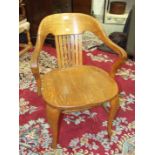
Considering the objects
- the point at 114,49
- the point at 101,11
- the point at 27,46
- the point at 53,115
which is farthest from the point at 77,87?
the point at 101,11

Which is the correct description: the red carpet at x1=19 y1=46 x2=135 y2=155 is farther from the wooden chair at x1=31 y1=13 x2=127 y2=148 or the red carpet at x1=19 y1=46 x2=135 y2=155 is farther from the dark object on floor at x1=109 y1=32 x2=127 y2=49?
the dark object on floor at x1=109 y1=32 x2=127 y2=49

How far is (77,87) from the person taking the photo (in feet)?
4.40

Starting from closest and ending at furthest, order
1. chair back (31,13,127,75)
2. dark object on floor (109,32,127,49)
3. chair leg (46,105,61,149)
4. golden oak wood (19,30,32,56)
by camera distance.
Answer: chair leg (46,105,61,149), chair back (31,13,127,75), golden oak wood (19,30,32,56), dark object on floor (109,32,127,49)

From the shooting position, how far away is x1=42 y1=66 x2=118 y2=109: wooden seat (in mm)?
1212

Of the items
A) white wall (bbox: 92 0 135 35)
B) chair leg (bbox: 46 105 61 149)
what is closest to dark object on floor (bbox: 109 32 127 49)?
white wall (bbox: 92 0 135 35)

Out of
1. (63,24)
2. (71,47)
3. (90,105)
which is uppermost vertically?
(63,24)

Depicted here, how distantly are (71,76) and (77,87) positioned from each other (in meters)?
0.14

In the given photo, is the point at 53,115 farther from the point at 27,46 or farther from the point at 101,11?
the point at 101,11

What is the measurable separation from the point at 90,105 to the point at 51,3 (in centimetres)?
178

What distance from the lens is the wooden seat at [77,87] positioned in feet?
3.98

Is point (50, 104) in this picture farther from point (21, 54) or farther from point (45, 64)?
point (21, 54)

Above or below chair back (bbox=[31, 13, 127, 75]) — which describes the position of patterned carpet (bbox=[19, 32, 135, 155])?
below
